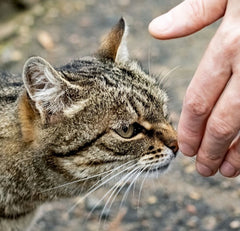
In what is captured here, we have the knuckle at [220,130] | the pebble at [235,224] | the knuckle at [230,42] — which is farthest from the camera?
the pebble at [235,224]

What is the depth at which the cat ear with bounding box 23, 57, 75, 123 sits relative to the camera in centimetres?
303

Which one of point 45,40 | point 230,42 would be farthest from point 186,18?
point 45,40

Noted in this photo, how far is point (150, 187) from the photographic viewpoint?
4762mm

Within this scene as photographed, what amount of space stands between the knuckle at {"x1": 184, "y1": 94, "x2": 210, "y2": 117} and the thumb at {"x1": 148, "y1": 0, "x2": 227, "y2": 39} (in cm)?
39

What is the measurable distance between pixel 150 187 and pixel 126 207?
0.31 m

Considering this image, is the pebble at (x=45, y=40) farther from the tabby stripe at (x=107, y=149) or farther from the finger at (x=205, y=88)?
the finger at (x=205, y=88)

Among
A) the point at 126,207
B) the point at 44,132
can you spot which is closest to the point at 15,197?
the point at 44,132

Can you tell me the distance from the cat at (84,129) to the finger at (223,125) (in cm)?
58

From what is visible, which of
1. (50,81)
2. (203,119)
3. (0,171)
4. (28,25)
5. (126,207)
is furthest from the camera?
(28,25)

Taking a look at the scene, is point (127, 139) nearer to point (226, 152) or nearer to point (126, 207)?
point (226, 152)

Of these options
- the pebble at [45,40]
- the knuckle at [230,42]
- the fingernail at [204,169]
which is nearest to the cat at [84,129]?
the fingernail at [204,169]

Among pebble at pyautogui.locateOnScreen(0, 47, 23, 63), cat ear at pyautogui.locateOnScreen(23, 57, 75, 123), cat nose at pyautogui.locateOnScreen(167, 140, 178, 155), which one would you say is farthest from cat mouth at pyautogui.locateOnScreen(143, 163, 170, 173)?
pebble at pyautogui.locateOnScreen(0, 47, 23, 63)

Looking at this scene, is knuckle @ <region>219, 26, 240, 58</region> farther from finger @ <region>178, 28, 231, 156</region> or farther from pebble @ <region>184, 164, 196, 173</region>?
pebble @ <region>184, 164, 196, 173</region>

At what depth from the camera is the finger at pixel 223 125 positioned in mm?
2363
